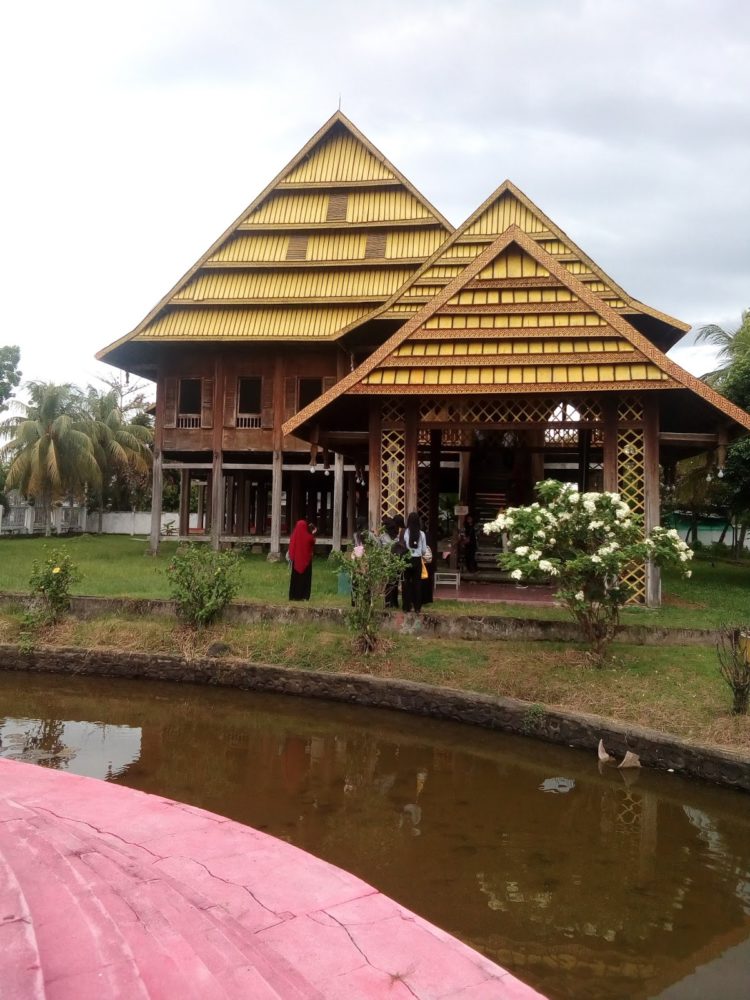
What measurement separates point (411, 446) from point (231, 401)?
9.98 meters

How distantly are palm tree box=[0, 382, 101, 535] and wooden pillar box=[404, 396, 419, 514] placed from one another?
837 inches

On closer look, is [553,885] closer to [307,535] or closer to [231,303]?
[307,535]

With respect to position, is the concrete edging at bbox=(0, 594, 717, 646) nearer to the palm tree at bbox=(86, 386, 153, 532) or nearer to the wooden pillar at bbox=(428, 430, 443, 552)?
the wooden pillar at bbox=(428, 430, 443, 552)

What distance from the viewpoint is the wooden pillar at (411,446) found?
1215 centimetres

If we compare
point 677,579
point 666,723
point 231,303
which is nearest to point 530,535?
point 666,723

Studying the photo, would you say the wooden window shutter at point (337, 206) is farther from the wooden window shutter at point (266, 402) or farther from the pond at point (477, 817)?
the pond at point (477, 817)

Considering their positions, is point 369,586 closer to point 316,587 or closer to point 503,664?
point 503,664

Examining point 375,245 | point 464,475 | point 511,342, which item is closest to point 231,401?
point 375,245

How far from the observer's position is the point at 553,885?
4.60 metres

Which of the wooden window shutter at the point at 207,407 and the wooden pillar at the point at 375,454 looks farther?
the wooden window shutter at the point at 207,407

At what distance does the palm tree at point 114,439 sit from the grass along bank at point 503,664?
2363cm

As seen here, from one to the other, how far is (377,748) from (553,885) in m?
3.03

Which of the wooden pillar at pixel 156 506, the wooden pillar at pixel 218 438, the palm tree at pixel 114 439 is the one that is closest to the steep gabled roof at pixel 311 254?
the wooden pillar at pixel 218 438

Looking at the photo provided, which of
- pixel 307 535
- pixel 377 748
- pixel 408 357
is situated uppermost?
pixel 408 357
